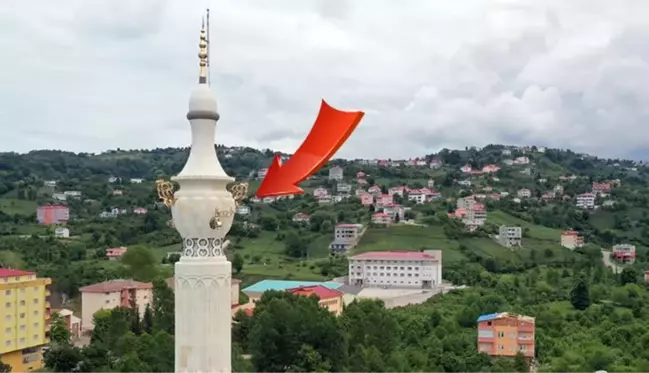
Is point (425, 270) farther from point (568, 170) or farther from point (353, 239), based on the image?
point (568, 170)

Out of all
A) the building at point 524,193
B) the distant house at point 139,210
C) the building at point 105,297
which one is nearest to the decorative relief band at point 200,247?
the building at point 105,297

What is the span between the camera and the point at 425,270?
60750 mm

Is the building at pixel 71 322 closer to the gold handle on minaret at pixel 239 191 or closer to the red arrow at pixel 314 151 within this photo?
the red arrow at pixel 314 151

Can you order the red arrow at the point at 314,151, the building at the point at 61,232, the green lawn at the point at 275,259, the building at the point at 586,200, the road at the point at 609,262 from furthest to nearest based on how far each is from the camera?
the building at the point at 586,200
the building at the point at 61,232
the road at the point at 609,262
the green lawn at the point at 275,259
the red arrow at the point at 314,151

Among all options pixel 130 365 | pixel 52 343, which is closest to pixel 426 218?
pixel 52 343

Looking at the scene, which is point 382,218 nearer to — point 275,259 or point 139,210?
point 275,259

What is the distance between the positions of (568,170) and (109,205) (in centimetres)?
10490

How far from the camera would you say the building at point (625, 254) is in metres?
71.3

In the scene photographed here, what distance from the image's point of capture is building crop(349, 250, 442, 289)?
6069 cm

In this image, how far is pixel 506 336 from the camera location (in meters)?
35.0

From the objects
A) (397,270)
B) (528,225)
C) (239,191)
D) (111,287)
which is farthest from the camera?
(528,225)

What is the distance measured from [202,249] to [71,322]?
115 ft

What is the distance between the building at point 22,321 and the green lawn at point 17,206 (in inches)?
2266

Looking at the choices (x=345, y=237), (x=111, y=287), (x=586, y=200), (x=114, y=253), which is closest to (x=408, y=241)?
(x=345, y=237)
